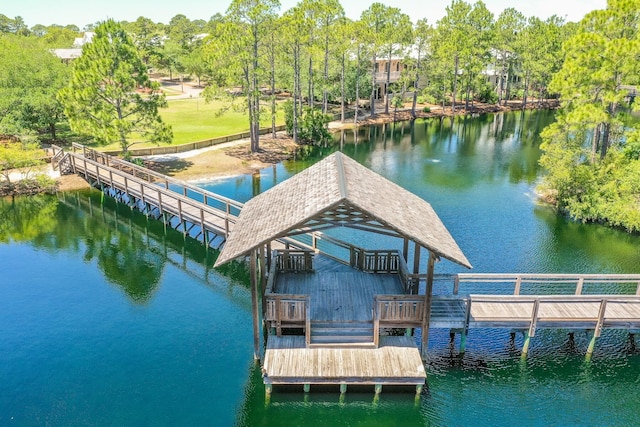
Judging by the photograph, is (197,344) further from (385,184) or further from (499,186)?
(499,186)

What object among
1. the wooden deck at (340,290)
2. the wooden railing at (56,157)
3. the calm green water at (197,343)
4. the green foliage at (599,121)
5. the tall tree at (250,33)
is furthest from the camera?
the tall tree at (250,33)

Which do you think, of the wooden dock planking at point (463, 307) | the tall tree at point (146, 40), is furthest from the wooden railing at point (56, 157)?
the tall tree at point (146, 40)

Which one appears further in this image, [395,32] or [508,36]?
[508,36]

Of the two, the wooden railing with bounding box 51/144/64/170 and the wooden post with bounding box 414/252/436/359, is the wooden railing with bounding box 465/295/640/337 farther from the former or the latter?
the wooden railing with bounding box 51/144/64/170

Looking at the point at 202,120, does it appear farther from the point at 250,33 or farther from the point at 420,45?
the point at 420,45

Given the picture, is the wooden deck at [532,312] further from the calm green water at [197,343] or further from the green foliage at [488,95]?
the green foliage at [488,95]

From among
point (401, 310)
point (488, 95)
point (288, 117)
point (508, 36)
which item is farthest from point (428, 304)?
point (488, 95)

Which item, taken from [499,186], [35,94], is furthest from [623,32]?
[35,94]
